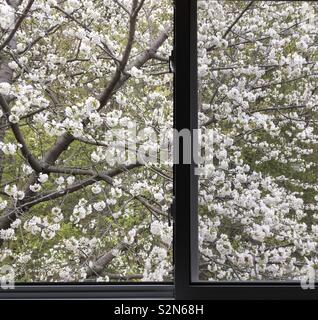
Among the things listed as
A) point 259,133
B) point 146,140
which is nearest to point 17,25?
point 146,140

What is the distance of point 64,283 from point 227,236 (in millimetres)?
686

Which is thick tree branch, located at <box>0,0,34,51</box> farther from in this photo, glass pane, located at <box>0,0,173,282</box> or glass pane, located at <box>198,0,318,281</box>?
glass pane, located at <box>198,0,318,281</box>

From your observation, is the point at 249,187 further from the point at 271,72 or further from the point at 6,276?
the point at 6,276

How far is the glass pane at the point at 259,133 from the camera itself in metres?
1.93

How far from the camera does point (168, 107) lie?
82.7 inches

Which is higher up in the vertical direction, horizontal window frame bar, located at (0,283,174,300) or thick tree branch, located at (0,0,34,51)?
thick tree branch, located at (0,0,34,51)

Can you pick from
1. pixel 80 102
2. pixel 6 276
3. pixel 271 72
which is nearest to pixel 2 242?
pixel 6 276

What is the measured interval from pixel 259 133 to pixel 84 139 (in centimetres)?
77

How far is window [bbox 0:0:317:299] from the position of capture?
1.93 metres

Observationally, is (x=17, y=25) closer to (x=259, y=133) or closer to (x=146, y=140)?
(x=146, y=140)

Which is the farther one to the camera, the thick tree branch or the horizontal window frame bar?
the thick tree branch

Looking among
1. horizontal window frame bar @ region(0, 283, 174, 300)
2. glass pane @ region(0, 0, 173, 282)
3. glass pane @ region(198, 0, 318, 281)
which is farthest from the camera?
glass pane @ region(0, 0, 173, 282)

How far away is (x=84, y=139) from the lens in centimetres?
209

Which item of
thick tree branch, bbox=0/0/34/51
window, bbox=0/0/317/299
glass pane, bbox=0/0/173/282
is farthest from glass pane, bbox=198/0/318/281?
thick tree branch, bbox=0/0/34/51
